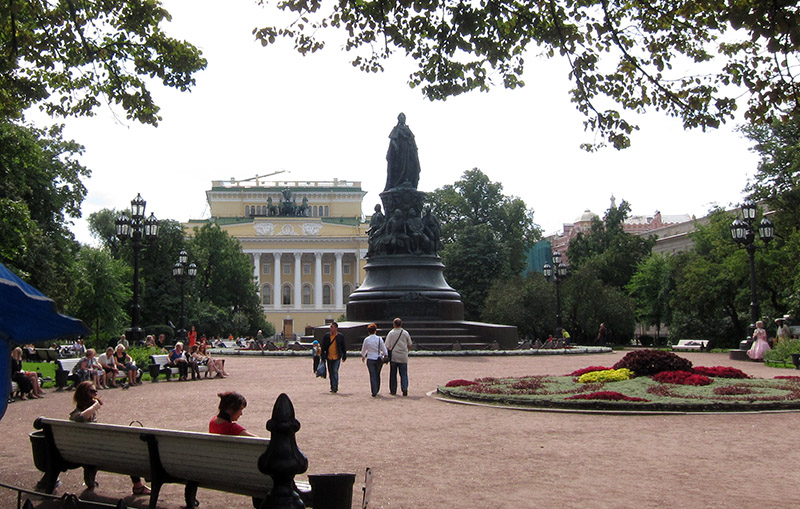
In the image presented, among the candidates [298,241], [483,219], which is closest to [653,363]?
[483,219]

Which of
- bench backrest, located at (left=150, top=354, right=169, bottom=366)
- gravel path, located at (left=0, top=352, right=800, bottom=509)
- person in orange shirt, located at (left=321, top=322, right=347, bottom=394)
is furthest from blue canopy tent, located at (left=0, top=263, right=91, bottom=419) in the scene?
bench backrest, located at (left=150, top=354, right=169, bottom=366)

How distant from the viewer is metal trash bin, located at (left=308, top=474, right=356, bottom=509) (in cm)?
537

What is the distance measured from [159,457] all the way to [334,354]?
9.20m

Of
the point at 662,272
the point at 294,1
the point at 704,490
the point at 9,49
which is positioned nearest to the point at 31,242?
the point at 9,49

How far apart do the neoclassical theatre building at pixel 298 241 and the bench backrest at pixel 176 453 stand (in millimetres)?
90987

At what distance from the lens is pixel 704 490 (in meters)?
6.72

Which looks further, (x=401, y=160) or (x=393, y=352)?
(x=401, y=160)

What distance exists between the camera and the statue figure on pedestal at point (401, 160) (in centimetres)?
3150

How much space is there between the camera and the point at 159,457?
237 inches

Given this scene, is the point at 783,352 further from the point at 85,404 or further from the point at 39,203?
the point at 39,203

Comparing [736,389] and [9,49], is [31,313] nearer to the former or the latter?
[9,49]

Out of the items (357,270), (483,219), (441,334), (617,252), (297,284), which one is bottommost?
(441,334)

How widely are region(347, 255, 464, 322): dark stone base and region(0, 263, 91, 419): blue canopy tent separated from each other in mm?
22176

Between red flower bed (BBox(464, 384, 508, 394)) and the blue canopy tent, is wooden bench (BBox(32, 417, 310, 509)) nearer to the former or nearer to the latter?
the blue canopy tent
